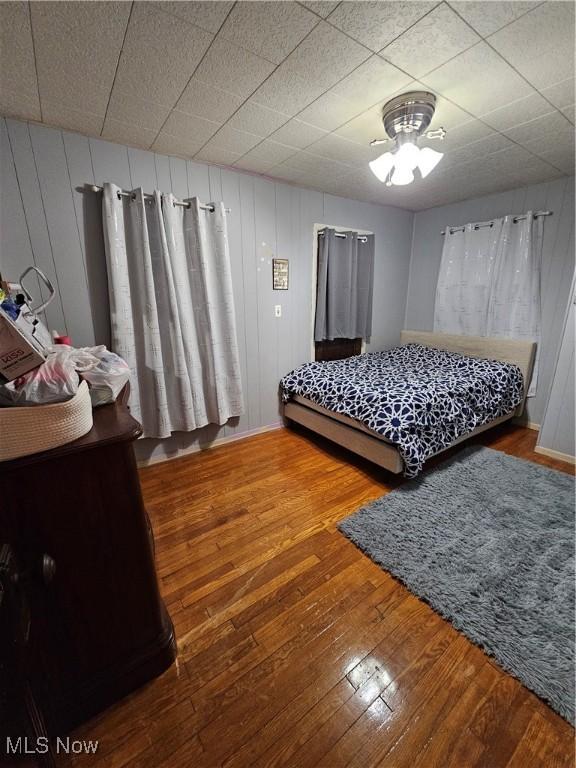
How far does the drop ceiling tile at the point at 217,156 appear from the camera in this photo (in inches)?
85.3

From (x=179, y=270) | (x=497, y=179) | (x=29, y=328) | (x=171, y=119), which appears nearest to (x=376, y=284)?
(x=497, y=179)

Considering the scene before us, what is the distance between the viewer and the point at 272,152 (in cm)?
221

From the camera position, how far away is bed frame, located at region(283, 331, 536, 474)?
2.24 metres

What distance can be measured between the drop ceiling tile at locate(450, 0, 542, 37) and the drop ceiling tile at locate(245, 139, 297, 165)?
1.24 m

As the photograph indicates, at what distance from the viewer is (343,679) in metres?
1.13

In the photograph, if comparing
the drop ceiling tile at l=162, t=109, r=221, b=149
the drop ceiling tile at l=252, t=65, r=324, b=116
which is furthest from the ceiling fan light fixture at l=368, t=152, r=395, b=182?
the drop ceiling tile at l=162, t=109, r=221, b=149

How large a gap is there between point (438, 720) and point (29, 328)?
6.46 feet

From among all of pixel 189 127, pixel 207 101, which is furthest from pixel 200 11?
pixel 189 127

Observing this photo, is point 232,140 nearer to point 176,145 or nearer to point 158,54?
point 176,145

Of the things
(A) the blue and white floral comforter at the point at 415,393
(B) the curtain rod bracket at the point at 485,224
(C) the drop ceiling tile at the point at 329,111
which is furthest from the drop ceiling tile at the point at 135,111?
(B) the curtain rod bracket at the point at 485,224

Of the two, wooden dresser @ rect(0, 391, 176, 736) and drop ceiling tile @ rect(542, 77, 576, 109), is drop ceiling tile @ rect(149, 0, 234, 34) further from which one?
drop ceiling tile @ rect(542, 77, 576, 109)

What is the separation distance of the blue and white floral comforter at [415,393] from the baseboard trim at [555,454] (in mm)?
414

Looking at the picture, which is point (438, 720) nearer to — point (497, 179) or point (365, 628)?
point (365, 628)

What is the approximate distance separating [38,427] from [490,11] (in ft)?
6.48
